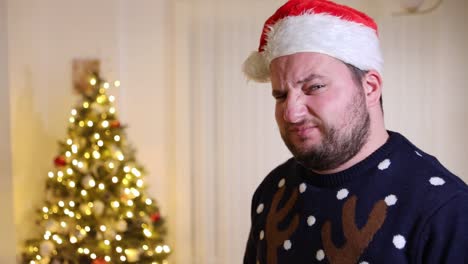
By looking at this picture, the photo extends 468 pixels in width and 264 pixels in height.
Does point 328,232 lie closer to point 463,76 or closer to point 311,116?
point 311,116

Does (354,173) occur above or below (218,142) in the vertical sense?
above

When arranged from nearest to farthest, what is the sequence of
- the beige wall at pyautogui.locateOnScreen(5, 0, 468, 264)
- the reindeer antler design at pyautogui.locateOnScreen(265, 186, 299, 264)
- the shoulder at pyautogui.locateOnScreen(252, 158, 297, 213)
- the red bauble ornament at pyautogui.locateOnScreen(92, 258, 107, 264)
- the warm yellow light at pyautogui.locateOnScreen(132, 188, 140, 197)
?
the reindeer antler design at pyautogui.locateOnScreen(265, 186, 299, 264)
the shoulder at pyautogui.locateOnScreen(252, 158, 297, 213)
the red bauble ornament at pyautogui.locateOnScreen(92, 258, 107, 264)
the warm yellow light at pyautogui.locateOnScreen(132, 188, 140, 197)
the beige wall at pyautogui.locateOnScreen(5, 0, 468, 264)

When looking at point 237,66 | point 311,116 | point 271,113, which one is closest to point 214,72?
point 237,66

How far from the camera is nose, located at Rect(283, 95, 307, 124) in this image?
0.95 meters

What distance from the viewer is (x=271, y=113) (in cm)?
332

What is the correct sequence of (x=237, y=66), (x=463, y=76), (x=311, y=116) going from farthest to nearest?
(x=237, y=66) < (x=463, y=76) < (x=311, y=116)

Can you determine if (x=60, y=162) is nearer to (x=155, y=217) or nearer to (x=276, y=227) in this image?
Result: (x=155, y=217)

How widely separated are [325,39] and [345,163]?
10.7 inches

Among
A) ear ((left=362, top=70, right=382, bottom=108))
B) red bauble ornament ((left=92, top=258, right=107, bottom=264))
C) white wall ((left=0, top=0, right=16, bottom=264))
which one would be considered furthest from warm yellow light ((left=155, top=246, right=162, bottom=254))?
ear ((left=362, top=70, right=382, bottom=108))

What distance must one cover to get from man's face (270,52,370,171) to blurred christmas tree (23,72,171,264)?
220 centimetres

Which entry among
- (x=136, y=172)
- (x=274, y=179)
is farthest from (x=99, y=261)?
(x=274, y=179)

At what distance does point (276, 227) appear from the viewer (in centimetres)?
110

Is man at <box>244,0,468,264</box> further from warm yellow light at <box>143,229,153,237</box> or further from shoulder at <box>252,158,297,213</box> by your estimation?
warm yellow light at <box>143,229,153,237</box>

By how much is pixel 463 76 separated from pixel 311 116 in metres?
2.57
